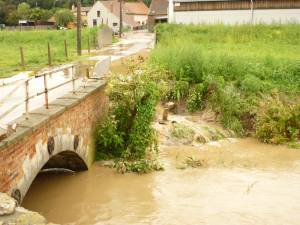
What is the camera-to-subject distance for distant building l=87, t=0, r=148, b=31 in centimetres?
7631

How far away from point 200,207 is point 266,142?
680cm

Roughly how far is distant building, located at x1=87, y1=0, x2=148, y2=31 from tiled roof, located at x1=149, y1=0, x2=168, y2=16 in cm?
639

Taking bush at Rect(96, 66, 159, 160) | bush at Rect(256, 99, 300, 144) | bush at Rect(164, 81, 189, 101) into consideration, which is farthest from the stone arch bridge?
bush at Rect(256, 99, 300, 144)

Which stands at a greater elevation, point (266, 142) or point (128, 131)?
point (128, 131)

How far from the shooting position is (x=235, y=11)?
37.2 metres

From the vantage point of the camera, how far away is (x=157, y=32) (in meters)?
33.1

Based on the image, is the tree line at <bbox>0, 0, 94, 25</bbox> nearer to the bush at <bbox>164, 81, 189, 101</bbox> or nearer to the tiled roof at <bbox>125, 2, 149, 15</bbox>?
the tiled roof at <bbox>125, 2, 149, 15</bbox>

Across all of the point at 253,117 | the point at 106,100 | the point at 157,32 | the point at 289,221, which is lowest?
the point at 289,221

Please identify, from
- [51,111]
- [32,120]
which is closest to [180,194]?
[51,111]

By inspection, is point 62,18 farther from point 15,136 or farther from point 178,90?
point 15,136

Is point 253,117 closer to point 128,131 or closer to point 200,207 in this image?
point 128,131

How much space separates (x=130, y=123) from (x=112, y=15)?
64666 mm

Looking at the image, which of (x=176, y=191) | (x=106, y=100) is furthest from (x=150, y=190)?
(x=106, y=100)

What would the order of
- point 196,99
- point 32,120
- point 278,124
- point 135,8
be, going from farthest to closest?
point 135,8, point 196,99, point 278,124, point 32,120
